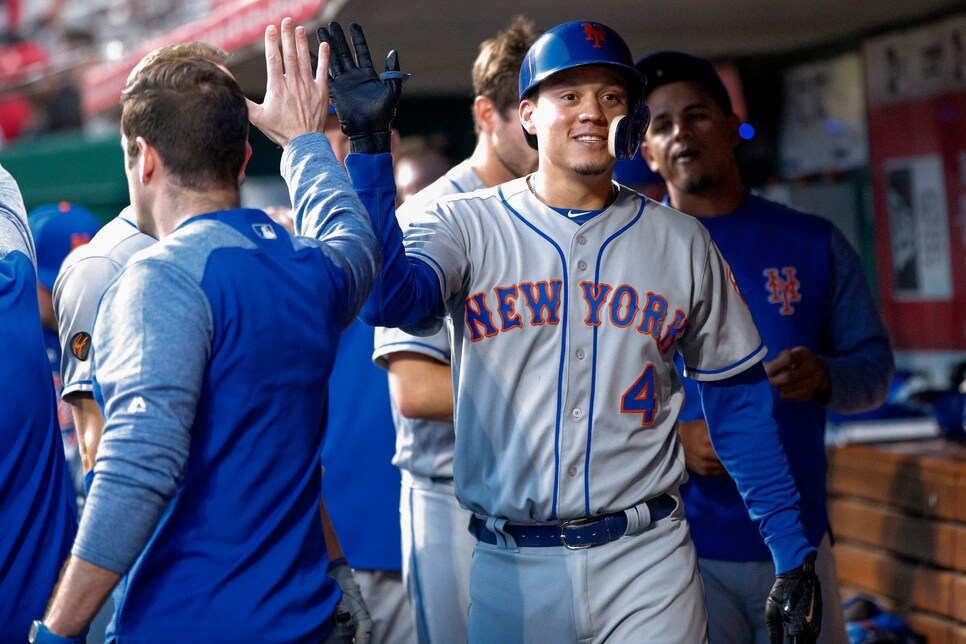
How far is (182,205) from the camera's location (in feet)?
7.37

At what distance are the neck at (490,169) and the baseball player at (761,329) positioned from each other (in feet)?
1.79

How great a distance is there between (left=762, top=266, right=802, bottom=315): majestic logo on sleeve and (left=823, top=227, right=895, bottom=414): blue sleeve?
20 cm

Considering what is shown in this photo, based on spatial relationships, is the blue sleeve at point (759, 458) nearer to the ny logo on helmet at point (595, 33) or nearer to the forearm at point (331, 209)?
the ny logo on helmet at point (595, 33)

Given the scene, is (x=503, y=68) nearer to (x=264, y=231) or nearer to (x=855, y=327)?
(x=855, y=327)

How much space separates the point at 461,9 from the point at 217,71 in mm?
3426

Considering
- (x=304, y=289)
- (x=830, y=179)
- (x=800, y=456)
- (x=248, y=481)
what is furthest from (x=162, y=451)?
(x=830, y=179)

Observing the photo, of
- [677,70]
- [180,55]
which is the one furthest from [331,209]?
[677,70]

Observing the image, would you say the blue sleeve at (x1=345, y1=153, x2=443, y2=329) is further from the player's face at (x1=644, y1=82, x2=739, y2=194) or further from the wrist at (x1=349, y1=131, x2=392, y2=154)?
the player's face at (x1=644, y1=82, x2=739, y2=194)

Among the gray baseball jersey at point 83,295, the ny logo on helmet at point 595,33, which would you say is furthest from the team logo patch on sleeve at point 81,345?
the ny logo on helmet at point 595,33

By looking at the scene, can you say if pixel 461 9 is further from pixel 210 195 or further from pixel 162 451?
pixel 162 451

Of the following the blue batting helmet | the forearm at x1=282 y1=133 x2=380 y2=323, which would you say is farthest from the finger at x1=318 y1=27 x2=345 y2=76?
the blue batting helmet

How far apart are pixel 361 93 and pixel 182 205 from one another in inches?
19.9

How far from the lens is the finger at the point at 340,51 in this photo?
261 centimetres

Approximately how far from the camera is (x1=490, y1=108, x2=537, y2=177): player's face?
3.83 m
